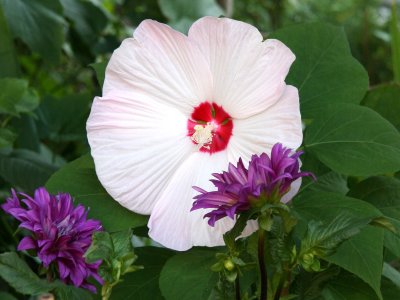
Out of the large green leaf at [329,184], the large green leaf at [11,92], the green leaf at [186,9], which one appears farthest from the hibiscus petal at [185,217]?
the green leaf at [186,9]

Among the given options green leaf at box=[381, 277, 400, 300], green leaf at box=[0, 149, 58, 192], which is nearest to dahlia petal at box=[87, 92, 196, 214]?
green leaf at box=[381, 277, 400, 300]

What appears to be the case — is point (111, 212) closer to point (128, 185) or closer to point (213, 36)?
point (128, 185)

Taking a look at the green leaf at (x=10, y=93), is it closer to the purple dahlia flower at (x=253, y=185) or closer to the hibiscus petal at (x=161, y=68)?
the hibiscus petal at (x=161, y=68)

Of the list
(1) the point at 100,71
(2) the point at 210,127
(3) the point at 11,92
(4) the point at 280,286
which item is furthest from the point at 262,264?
(3) the point at 11,92

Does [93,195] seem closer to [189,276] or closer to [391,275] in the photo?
[189,276]

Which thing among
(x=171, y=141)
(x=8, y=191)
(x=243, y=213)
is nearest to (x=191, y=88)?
(x=171, y=141)

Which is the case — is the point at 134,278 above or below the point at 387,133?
below
